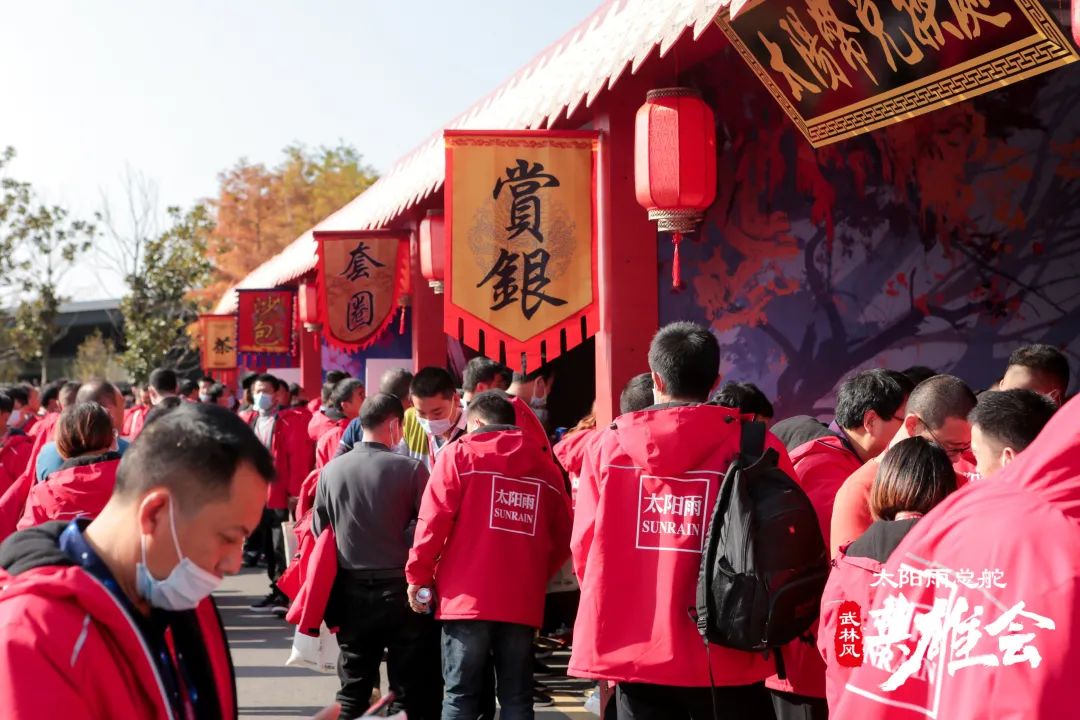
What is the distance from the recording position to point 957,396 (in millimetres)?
4336

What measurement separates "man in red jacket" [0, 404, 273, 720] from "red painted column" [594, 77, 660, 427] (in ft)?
15.8

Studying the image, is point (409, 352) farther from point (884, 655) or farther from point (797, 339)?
point (884, 655)

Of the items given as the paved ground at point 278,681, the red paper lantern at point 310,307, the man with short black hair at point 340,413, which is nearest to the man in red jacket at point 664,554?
the paved ground at point 278,681

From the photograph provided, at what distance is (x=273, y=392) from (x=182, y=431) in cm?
1105

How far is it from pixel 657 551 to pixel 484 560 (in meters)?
1.72

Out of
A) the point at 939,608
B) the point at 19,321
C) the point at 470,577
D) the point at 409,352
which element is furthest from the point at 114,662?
the point at 19,321

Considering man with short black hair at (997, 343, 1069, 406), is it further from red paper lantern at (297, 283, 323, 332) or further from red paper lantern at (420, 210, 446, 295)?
red paper lantern at (297, 283, 323, 332)

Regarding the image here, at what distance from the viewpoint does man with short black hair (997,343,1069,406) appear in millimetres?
5391

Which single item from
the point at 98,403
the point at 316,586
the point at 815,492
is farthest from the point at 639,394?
the point at 98,403

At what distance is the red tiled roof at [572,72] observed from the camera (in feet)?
18.2

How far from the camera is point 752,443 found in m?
4.11

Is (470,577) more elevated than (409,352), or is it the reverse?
(409,352)

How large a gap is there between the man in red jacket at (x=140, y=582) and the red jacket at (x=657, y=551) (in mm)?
2036

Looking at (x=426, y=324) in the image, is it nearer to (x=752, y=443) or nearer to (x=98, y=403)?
(x=98, y=403)
